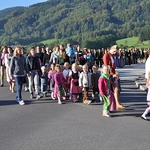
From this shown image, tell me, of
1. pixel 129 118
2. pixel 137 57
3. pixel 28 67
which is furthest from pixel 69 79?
pixel 137 57

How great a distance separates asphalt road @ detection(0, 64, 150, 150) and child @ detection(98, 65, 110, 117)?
249 millimetres

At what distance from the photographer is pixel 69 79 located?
1181cm

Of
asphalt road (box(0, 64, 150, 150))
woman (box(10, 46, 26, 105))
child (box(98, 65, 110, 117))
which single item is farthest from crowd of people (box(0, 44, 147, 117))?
asphalt road (box(0, 64, 150, 150))

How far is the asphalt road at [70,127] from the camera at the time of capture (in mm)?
6344

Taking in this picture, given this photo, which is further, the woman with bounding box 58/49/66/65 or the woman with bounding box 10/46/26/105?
the woman with bounding box 58/49/66/65

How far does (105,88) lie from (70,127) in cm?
182

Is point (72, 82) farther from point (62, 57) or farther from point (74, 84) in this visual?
point (62, 57)

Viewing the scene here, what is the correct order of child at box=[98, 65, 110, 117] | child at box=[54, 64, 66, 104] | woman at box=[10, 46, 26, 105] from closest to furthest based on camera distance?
child at box=[98, 65, 110, 117], woman at box=[10, 46, 26, 105], child at box=[54, 64, 66, 104]

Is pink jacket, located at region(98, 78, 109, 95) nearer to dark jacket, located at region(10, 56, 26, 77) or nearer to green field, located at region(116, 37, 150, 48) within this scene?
dark jacket, located at region(10, 56, 26, 77)

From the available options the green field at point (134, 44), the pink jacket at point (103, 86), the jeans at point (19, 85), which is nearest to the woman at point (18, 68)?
the jeans at point (19, 85)

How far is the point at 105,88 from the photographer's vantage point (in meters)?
9.10

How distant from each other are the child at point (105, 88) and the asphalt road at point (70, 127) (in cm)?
25

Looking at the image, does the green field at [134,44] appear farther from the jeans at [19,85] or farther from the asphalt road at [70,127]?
the asphalt road at [70,127]

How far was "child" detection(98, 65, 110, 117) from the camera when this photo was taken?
29.4ft
